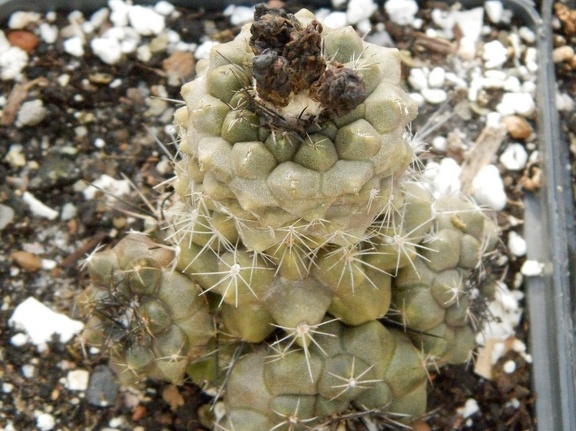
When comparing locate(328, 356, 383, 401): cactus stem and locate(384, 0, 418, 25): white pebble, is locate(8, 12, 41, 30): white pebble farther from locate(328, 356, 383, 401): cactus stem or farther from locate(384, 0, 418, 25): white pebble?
locate(328, 356, 383, 401): cactus stem

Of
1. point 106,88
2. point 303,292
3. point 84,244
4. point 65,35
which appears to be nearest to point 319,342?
point 303,292

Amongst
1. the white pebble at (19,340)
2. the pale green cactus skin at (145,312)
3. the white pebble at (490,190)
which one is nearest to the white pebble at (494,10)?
the white pebble at (490,190)

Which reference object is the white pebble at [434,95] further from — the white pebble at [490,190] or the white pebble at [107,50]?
the white pebble at [107,50]

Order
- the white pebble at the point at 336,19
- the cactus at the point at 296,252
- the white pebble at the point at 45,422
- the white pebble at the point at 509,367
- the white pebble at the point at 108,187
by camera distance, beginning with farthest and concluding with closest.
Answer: the white pebble at the point at 336,19 → the white pebble at the point at 108,187 → the white pebble at the point at 509,367 → the white pebble at the point at 45,422 → the cactus at the point at 296,252

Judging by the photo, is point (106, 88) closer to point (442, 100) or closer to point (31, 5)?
point (31, 5)

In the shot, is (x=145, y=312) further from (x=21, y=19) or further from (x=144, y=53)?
(x=21, y=19)

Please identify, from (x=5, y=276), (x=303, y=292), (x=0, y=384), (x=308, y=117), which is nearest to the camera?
(x=308, y=117)
